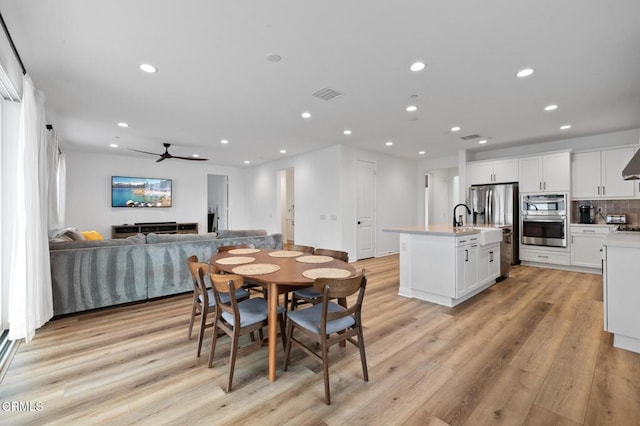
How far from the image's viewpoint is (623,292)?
7.93ft

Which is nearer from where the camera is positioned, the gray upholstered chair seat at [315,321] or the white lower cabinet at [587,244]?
the gray upholstered chair seat at [315,321]

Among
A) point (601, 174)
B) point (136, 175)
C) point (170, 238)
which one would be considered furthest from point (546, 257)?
point (136, 175)

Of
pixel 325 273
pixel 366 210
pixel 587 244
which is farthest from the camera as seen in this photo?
pixel 366 210

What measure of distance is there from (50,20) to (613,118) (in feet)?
24.1

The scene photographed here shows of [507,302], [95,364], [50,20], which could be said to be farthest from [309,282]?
[507,302]

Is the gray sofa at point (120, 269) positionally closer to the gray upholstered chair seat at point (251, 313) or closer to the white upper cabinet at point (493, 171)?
the gray upholstered chair seat at point (251, 313)

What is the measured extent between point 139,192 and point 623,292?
975 centimetres

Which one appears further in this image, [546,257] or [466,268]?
[546,257]

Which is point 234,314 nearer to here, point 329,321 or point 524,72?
point 329,321

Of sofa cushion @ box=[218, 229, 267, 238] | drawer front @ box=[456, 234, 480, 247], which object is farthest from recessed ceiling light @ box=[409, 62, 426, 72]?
sofa cushion @ box=[218, 229, 267, 238]

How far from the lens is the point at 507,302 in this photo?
143 inches

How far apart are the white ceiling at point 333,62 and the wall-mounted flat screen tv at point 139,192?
3.04m

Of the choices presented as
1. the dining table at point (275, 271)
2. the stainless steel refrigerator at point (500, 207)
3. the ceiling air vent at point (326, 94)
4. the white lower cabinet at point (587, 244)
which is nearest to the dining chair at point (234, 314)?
the dining table at point (275, 271)

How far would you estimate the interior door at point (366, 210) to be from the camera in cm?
668
